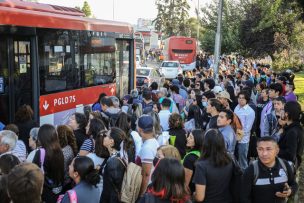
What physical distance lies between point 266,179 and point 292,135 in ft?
4.81

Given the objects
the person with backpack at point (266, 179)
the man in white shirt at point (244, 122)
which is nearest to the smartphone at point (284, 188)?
the person with backpack at point (266, 179)

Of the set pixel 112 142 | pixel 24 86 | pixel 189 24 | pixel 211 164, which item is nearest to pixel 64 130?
Answer: pixel 112 142

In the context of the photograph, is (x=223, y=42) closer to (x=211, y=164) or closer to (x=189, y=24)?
(x=211, y=164)

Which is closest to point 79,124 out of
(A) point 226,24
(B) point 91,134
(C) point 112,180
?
(B) point 91,134

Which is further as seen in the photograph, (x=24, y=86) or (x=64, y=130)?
(x=24, y=86)

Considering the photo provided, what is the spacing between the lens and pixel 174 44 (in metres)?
44.4

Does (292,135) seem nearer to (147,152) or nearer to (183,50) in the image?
(147,152)

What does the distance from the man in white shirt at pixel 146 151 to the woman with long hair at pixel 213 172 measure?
0.73 metres

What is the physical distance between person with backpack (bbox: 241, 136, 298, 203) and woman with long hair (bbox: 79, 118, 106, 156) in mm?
2377

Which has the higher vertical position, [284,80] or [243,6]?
→ [243,6]

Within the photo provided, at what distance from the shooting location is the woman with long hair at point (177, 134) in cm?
687

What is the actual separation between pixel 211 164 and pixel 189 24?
9301 centimetres

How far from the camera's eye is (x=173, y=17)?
93.4 meters

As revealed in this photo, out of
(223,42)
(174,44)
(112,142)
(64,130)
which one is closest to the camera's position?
(112,142)
